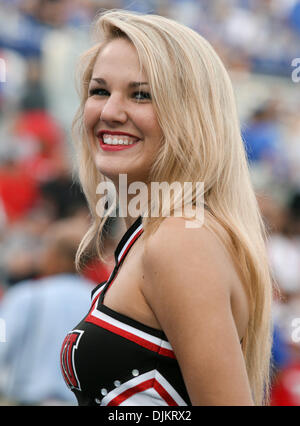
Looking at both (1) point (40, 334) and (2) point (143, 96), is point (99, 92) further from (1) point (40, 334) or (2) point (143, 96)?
(1) point (40, 334)

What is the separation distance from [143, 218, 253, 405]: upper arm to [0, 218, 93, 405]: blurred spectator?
1729 millimetres

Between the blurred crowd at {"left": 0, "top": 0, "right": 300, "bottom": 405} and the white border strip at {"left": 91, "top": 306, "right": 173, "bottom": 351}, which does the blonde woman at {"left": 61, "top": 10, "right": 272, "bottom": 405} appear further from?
the blurred crowd at {"left": 0, "top": 0, "right": 300, "bottom": 405}

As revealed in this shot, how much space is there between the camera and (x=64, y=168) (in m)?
5.72

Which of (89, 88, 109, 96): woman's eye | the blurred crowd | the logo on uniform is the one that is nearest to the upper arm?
the logo on uniform

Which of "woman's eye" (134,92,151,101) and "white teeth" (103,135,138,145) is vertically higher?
"woman's eye" (134,92,151,101)

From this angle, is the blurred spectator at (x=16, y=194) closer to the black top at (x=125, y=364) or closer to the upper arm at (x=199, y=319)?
the black top at (x=125, y=364)

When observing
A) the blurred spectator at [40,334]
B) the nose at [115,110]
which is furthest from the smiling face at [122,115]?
the blurred spectator at [40,334]

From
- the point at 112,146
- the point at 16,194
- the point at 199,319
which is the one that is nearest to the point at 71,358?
→ the point at 199,319

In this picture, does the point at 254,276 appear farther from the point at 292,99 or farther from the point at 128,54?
the point at 292,99

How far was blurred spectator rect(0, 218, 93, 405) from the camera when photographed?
3254mm

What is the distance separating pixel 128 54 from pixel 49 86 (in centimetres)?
528

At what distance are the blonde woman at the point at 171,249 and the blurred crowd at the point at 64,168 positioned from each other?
20.8 inches

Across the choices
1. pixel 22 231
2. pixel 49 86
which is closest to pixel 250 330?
pixel 22 231

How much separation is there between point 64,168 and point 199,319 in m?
4.29
